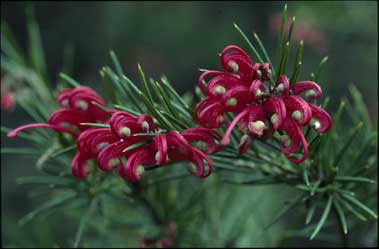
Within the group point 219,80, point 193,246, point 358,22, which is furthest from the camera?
point 358,22

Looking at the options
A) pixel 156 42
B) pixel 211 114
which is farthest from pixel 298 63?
pixel 156 42

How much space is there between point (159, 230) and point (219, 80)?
0.51 meters

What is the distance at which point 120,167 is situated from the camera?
30.5 inches

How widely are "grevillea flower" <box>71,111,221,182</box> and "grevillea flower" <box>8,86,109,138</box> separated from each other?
0.35 feet

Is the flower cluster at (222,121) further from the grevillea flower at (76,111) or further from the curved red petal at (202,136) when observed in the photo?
the grevillea flower at (76,111)

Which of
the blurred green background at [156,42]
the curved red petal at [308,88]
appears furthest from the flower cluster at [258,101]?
the blurred green background at [156,42]

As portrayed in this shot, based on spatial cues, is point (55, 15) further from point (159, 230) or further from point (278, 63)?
point (278, 63)

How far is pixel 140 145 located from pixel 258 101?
0.17 m

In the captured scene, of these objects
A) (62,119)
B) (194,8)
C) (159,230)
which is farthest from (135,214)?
(194,8)

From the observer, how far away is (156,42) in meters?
2.29

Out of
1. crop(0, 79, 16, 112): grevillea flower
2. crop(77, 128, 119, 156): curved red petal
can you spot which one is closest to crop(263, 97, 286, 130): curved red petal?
crop(77, 128, 119, 156): curved red petal

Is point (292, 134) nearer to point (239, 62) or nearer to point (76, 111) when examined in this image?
point (239, 62)

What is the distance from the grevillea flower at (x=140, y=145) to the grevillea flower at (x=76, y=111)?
4.2 inches

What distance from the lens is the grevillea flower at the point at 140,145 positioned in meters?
0.73
